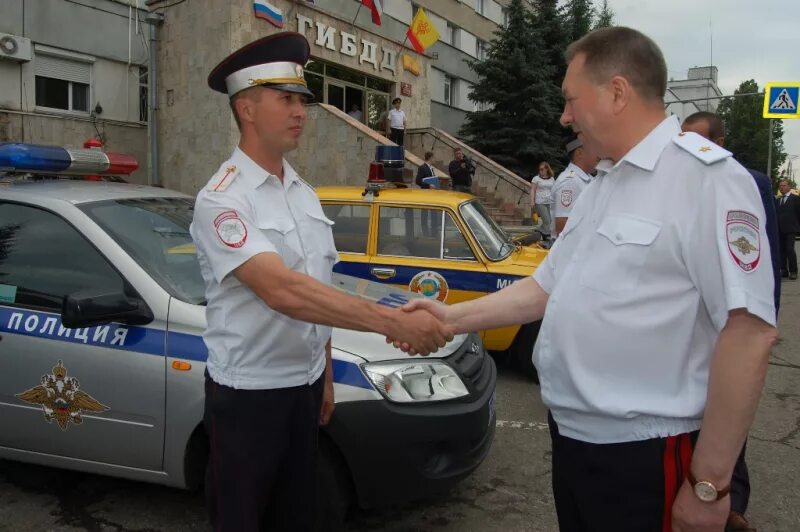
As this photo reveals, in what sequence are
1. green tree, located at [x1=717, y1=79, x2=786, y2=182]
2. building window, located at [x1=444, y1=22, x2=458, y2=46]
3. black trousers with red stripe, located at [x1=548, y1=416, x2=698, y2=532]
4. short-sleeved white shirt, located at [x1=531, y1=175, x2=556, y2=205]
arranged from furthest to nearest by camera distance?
green tree, located at [x1=717, y1=79, x2=786, y2=182] → building window, located at [x1=444, y1=22, x2=458, y2=46] → short-sleeved white shirt, located at [x1=531, y1=175, x2=556, y2=205] → black trousers with red stripe, located at [x1=548, y1=416, x2=698, y2=532]

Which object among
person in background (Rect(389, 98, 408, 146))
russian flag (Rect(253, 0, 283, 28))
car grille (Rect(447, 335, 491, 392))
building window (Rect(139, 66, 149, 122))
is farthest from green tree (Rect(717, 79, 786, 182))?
car grille (Rect(447, 335, 491, 392))

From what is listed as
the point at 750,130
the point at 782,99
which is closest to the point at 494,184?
the point at 782,99

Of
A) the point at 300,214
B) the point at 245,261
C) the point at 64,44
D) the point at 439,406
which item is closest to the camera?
the point at 245,261

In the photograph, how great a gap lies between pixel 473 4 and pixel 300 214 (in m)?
31.8

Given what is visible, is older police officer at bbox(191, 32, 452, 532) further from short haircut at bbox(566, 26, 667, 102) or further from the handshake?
short haircut at bbox(566, 26, 667, 102)

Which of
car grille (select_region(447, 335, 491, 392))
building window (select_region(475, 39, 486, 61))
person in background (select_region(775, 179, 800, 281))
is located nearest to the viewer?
car grille (select_region(447, 335, 491, 392))

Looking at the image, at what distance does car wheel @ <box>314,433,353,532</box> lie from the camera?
9.32 feet

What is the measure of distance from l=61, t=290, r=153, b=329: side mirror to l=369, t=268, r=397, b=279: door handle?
311cm

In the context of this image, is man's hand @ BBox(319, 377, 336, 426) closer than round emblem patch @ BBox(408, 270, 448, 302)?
Yes

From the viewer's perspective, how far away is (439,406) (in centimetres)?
297

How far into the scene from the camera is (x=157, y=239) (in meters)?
3.38

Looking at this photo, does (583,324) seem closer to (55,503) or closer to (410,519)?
(410,519)

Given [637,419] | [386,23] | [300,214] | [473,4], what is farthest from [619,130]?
[473,4]

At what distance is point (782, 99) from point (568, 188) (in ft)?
50.6
